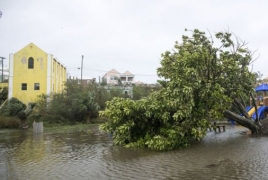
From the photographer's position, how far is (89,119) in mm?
33969

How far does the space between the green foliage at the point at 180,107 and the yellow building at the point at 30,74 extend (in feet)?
82.5

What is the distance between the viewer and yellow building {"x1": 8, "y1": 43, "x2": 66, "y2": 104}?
37.8 metres

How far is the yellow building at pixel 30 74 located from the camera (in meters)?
37.8

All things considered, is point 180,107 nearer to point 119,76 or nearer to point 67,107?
point 67,107

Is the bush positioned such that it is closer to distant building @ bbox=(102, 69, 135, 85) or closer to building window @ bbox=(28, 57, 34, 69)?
building window @ bbox=(28, 57, 34, 69)

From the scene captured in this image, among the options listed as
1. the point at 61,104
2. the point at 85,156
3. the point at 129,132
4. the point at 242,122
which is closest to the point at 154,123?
the point at 129,132

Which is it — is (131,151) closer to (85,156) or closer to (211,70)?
(85,156)

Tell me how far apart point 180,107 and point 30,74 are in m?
28.7

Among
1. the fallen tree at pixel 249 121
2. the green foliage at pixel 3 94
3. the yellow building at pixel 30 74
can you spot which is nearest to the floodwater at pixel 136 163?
the fallen tree at pixel 249 121

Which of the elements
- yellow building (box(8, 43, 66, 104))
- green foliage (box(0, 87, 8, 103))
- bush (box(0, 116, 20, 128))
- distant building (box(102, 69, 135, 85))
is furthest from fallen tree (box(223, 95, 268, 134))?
distant building (box(102, 69, 135, 85))

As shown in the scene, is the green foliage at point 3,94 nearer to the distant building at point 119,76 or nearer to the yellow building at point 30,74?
the yellow building at point 30,74

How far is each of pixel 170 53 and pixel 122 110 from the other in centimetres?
618

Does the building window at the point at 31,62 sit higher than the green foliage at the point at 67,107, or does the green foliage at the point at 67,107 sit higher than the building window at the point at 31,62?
the building window at the point at 31,62

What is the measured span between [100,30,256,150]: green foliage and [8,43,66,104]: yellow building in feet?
82.5
